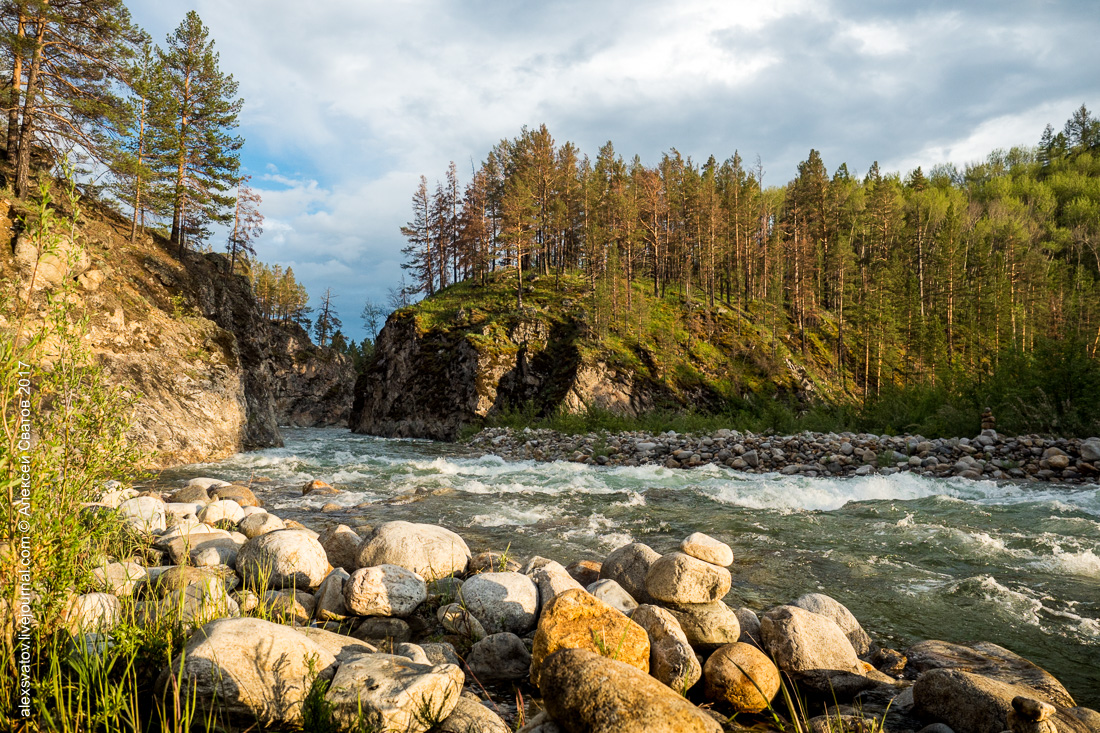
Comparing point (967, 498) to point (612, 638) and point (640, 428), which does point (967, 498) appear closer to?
point (612, 638)

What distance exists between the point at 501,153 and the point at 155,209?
33.6 metres

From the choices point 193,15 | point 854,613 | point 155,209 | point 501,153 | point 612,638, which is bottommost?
point 854,613

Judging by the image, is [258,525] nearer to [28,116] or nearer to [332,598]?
[332,598]

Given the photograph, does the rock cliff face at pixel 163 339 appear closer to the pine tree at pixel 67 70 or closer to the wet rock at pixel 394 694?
the pine tree at pixel 67 70

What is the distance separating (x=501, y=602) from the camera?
381 centimetres

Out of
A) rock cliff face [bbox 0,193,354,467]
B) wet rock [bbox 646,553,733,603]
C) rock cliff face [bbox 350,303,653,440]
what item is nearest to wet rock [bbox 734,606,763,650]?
wet rock [bbox 646,553,733,603]

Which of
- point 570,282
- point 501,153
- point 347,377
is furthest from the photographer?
point 347,377

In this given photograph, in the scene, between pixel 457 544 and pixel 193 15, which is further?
pixel 193 15

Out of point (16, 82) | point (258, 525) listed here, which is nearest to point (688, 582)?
point (258, 525)

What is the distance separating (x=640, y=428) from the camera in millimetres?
19750

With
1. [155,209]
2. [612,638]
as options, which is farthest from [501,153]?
[612,638]

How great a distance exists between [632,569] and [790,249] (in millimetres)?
42460

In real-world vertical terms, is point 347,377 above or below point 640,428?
above

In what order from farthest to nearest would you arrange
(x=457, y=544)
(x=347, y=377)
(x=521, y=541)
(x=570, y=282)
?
(x=347, y=377)
(x=570, y=282)
(x=521, y=541)
(x=457, y=544)
